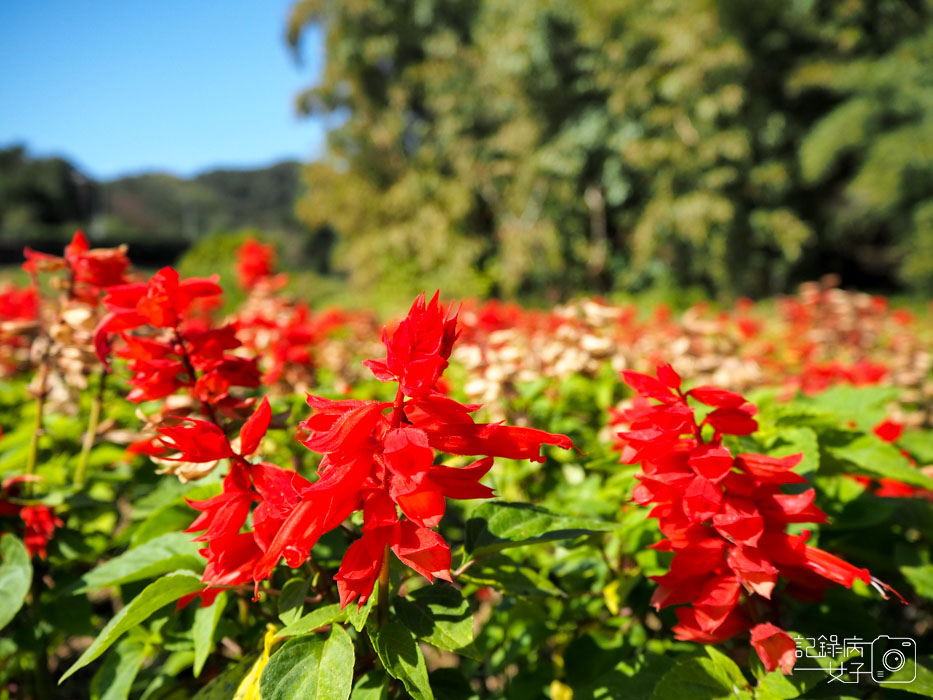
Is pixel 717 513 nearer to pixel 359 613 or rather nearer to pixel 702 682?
pixel 702 682

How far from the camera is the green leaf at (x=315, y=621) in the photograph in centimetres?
60

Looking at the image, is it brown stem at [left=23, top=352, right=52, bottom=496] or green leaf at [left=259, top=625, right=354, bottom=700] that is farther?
brown stem at [left=23, top=352, right=52, bottom=496]

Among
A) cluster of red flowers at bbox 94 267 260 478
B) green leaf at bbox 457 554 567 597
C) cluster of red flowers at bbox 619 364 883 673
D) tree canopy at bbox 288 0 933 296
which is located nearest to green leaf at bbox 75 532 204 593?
cluster of red flowers at bbox 94 267 260 478

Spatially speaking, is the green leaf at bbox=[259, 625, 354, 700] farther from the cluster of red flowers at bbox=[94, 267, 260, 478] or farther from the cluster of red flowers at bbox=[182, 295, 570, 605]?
the cluster of red flowers at bbox=[94, 267, 260, 478]

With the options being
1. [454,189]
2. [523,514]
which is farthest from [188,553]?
[454,189]

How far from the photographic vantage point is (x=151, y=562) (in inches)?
32.0

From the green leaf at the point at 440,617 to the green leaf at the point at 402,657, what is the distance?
15 millimetres

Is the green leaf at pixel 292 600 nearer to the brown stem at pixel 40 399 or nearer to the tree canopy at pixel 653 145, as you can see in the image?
the brown stem at pixel 40 399

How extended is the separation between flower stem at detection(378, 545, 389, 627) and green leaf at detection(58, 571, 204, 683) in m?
0.21

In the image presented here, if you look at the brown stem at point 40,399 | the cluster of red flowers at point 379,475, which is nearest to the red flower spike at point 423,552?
the cluster of red flowers at point 379,475

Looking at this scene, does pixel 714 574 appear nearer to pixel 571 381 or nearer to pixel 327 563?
pixel 327 563

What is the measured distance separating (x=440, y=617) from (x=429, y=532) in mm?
156

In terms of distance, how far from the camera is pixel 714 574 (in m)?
0.74

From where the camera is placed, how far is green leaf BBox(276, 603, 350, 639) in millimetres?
601
